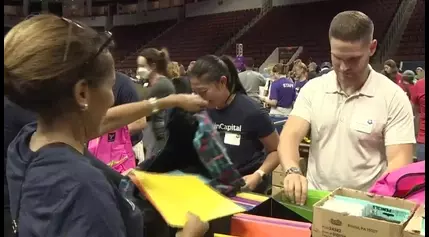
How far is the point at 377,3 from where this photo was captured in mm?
15109

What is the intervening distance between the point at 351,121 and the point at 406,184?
54 centimetres

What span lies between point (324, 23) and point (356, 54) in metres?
14.5

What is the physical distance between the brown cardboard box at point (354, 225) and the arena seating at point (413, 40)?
11388mm

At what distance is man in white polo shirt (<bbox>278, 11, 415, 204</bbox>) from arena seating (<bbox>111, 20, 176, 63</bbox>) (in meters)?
20.2

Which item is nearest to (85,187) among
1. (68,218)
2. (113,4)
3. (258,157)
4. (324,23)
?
(68,218)

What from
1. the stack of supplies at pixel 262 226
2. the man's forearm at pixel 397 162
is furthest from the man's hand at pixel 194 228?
the man's forearm at pixel 397 162

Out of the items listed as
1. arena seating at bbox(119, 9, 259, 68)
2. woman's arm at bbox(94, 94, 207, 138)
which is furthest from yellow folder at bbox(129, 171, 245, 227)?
arena seating at bbox(119, 9, 259, 68)

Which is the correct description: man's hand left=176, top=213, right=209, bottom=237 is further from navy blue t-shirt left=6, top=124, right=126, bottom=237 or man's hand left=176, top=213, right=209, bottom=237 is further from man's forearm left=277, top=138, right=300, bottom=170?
man's forearm left=277, top=138, right=300, bottom=170

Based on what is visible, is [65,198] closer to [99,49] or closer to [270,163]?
[99,49]

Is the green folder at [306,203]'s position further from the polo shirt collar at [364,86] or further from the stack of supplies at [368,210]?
the polo shirt collar at [364,86]

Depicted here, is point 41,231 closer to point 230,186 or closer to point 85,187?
point 85,187

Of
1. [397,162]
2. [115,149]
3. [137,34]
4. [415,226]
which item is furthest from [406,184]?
[137,34]

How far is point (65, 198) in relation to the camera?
0.86 metres

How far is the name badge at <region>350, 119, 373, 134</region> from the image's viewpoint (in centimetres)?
182
